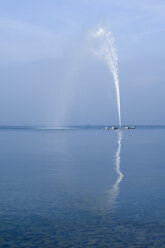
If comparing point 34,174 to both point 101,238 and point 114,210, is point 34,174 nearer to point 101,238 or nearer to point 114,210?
point 114,210

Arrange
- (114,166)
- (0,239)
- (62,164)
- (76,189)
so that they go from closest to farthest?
(0,239) → (76,189) → (114,166) → (62,164)

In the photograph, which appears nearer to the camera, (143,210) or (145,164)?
(143,210)

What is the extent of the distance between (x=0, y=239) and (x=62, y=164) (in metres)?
21.0

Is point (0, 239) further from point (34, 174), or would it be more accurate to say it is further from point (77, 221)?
point (34, 174)

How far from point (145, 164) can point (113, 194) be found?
14.0 metres

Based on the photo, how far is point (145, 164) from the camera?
3191 cm

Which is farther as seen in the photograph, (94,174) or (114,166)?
(114,166)

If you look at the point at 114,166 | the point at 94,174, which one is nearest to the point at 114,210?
the point at 94,174

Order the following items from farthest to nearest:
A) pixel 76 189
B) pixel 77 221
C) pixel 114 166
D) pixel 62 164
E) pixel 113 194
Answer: pixel 62 164 < pixel 114 166 < pixel 76 189 < pixel 113 194 < pixel 77 221

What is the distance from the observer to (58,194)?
726 inches

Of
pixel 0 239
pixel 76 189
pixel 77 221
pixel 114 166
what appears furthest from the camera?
pixel 114 166

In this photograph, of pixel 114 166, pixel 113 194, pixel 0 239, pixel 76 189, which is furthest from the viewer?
pixel 114 166

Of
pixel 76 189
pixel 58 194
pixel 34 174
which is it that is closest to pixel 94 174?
pixel 34 174

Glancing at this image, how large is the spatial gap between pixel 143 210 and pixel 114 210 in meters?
1.11
